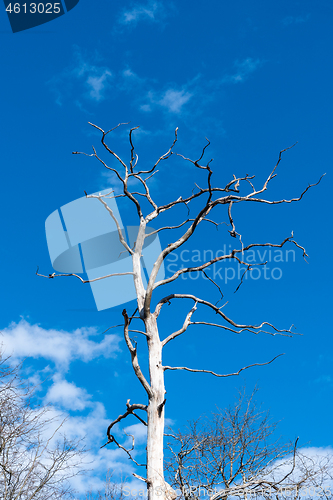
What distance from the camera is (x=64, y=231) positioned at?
11867mm

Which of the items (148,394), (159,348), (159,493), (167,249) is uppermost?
(167,249)

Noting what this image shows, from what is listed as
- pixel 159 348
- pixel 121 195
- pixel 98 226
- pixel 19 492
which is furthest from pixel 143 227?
pixel 19 492

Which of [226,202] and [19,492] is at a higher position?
[226,202]

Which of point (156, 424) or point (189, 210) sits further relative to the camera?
point (189, 210)

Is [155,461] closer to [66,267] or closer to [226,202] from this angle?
[226,202]

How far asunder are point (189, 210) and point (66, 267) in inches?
217

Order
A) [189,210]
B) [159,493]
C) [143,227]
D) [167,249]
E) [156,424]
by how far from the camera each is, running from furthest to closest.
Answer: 1. [189,210]
2. [143,227]
3. [167,249]
4. [156,424]
5. [159,493]

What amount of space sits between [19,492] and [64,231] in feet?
22.0

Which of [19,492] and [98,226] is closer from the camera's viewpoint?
[19,492]

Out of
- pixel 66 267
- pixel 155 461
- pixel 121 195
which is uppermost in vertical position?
pixel 66 267

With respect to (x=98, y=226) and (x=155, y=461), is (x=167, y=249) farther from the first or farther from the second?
(x=98, y=226)

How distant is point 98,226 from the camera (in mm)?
11992

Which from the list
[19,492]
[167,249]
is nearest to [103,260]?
[167,249]

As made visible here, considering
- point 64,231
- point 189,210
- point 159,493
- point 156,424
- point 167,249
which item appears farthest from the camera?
point 64,231
